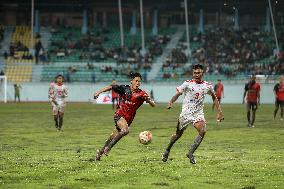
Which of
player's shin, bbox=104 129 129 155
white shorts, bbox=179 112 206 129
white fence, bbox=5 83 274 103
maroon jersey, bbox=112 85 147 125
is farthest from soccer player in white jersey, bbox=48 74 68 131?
white fence, bbox=5 83 274 103

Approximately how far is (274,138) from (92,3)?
2312 inches

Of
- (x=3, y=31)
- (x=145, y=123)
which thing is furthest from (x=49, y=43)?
(x=145, y=123)

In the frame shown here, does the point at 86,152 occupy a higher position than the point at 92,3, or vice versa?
the point at 92,3

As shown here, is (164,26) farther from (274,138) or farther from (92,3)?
(274,138)

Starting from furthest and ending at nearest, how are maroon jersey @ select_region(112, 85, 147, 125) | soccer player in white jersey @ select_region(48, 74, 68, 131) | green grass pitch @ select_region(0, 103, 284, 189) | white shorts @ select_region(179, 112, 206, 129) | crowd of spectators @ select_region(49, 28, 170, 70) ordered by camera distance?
crowd of spectators @ select_region(49, 28, 170, 70) → soccer player in white jersey @ select_region(48, 74, 68, 131) → maroon jersey @ select_region(112, 85, 147, 125) → white shorts @ select_region(179, 112, 206, 129) → green grass pitch @ select_region(0, 103, 284, 189)

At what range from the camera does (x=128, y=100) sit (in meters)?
17.1

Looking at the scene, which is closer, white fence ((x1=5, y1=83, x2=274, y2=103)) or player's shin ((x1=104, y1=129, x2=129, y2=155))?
player's shin ((x1=104, y1=129, x2=129, y2=155))

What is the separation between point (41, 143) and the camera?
73.0ft

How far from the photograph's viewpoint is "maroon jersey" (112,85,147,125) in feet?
56.1

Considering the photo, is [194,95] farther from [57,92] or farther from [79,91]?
[79,91]

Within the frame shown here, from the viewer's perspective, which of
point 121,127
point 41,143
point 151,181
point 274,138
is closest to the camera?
point 151,181

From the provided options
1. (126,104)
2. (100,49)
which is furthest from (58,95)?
(100,49)

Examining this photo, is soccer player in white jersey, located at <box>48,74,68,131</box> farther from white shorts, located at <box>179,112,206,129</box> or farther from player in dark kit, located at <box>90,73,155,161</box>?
white shorts, located at <box>179,112,206,129</box>

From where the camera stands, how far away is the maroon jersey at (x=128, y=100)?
56.1ft
